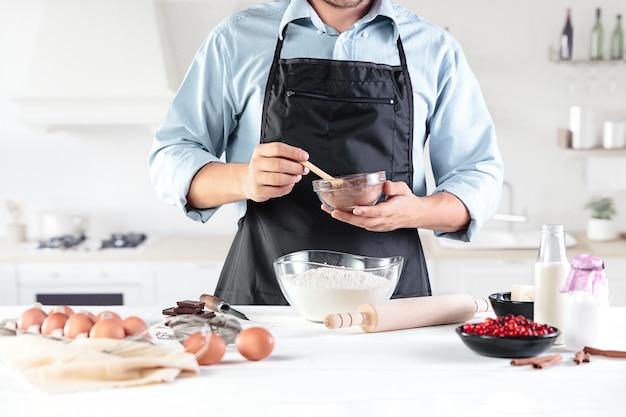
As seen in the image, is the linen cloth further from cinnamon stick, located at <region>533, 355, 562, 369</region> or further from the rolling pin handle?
cinnamon stick, located at <region>533, 355, 562, 369</region>

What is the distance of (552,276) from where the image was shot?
5.36 feet

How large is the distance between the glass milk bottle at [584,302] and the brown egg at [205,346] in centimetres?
62

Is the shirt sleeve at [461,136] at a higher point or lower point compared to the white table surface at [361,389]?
higher

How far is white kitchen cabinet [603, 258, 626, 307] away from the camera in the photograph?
3.84 m

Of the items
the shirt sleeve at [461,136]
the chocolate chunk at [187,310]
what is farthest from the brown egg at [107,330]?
the shirt sleeve at [461,136]

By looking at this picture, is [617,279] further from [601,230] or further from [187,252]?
[187,252]

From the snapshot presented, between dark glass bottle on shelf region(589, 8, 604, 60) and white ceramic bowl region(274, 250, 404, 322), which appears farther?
dark glass bottle on shelf region(589, 8, 604, 60)

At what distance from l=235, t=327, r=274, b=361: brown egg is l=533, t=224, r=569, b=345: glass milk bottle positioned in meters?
0.52

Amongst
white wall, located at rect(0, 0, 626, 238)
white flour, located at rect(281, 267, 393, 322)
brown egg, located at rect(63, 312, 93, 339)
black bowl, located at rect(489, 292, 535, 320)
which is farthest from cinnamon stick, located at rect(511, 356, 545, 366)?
white wall, located at rect(0, 0, 626, 238)

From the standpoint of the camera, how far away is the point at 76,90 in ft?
13.5

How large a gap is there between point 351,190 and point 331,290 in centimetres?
22

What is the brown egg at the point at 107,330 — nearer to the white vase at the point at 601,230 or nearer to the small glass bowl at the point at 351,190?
the small glass bowl at the point at 351,190

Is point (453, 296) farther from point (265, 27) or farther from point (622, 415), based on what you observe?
point (265, 27)

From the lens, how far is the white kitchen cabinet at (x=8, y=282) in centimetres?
399
